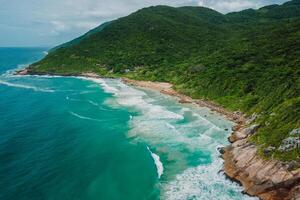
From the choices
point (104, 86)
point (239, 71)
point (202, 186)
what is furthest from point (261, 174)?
point (104, 86)

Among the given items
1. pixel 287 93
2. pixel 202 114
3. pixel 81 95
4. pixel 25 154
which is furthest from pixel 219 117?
pixel 81 95

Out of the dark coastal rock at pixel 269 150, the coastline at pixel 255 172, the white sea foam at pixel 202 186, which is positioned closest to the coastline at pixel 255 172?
the coastline at pixel 255 172

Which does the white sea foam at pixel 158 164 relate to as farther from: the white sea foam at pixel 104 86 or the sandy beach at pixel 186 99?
the white sea foam at pixel 104 86

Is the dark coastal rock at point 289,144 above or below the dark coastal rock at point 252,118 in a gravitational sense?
above

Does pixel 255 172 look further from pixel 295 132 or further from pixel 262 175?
pixel 295 132

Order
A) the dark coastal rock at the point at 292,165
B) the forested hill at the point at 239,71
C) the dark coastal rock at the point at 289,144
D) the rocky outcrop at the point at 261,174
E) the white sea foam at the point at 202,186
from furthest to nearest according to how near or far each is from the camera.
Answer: the forested hill at the point at 239,71, the dark coastal rock at the point at 289,144, the white sea foam at the point at 202,186, the dark coastal rock at the point at 292,165, the rocky outcrop at the point at 261,174

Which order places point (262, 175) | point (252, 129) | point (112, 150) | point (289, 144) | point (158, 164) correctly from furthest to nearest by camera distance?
point (112, 150)
point (252, 129)
point (158, 164)
point (289, 144)
point (262, 175)

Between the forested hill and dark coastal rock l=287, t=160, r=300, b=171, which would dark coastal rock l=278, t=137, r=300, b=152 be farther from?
dark coastal rock l=287, t=160, r=300, b=171
